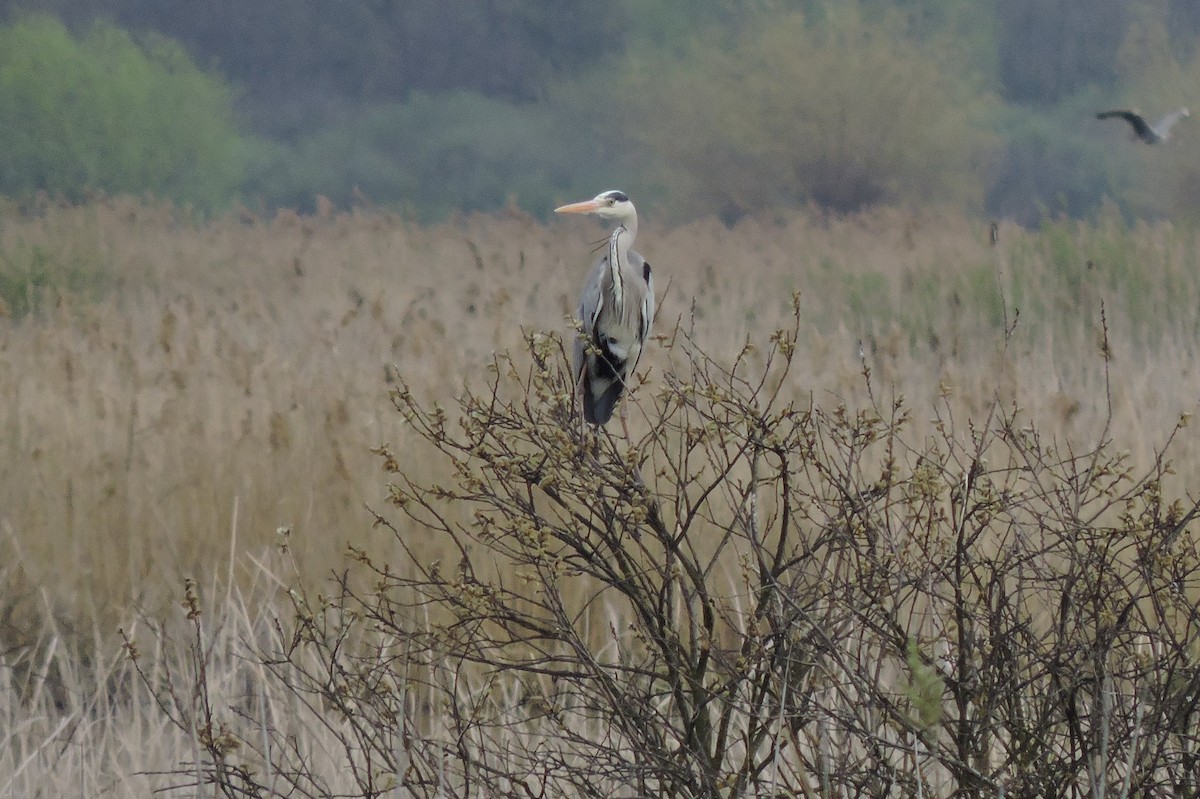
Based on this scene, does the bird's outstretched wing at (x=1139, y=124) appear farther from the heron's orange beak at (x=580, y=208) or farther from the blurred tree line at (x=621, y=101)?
the blurred tree line at (x=621, y=101)

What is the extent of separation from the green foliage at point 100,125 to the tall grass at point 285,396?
2412 centimetres

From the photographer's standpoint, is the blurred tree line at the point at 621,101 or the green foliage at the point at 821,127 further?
the blurred tree line at the point at 621,101

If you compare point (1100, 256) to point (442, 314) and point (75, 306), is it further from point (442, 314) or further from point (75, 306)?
point (75, 306)

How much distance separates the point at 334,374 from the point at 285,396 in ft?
2.25

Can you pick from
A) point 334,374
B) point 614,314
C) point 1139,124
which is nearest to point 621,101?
point 334,374

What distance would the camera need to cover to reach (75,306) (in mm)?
8273

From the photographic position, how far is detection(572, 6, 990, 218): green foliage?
102 feet

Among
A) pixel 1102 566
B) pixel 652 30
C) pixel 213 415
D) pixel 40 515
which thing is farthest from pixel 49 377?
pixel 652 30

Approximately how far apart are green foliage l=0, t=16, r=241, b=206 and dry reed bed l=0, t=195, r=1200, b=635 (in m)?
23.2

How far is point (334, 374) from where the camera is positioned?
561cm

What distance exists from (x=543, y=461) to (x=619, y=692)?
0.29 m

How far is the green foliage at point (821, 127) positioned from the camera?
31188 mm

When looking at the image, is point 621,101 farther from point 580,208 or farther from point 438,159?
point 580,208

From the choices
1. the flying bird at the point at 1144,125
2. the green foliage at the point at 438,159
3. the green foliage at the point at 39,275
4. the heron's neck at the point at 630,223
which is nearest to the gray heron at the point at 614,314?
the heron's neck at the point at 630,223
